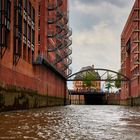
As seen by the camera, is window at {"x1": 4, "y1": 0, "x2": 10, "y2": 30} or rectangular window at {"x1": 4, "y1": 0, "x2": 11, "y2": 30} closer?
rectangular window at {"x1": 4, "y1": 0, "x2": 11, "y2": 30}

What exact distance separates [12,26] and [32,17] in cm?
1430

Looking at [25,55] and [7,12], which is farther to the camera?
[25,55]

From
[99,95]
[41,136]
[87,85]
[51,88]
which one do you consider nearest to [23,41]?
[51,88]

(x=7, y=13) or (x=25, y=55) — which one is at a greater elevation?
(x=7, y=13)

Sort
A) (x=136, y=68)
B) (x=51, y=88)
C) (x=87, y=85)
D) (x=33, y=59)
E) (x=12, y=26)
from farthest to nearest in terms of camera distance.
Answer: (x=87, y=85), (x=136, y=68), (x=51, y=88), (x=33, y=59), (x=12, y=26)

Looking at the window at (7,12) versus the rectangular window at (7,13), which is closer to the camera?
the rectangular window at (7,13)

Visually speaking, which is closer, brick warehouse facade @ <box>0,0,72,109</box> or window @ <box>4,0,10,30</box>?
brick warehouse facade @ <box>0,0,72,109</box>

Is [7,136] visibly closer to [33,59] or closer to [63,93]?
[33,59]

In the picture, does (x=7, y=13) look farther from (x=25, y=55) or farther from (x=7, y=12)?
(x=25, y=55)

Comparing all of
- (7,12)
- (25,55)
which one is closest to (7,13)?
(7,12)

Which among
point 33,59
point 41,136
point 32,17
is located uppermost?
point 32,17

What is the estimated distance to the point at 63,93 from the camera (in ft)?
299

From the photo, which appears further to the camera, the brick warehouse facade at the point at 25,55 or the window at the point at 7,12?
the window at the point at 7,12

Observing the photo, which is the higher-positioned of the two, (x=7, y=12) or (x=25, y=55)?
(x=7, y=12)
